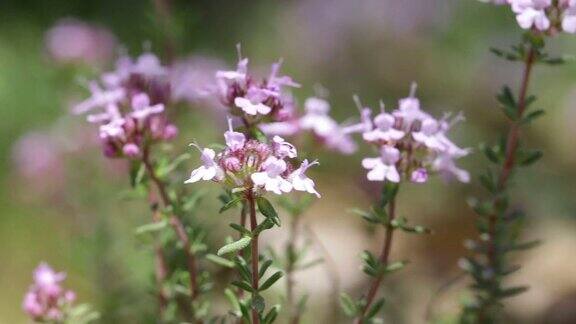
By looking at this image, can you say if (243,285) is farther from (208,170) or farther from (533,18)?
(533,18)

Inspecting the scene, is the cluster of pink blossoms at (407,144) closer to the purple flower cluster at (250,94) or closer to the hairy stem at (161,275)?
the purple flower cluster at (250,94)

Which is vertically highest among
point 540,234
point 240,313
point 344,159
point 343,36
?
point 343,36

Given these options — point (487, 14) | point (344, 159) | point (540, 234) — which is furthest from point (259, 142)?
point (487, 14)

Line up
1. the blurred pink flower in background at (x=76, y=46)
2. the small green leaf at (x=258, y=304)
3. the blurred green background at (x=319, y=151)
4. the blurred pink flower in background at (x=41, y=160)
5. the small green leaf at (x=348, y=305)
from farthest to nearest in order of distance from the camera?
the blurred pink flower in background at (x=41, y=160), the blurred pink flower in background at (x=76, y=46), the blurred green background at (x=319, y=151), the small green leaf at (x=348, y=305), the small green leaf at (x=258, y=304)

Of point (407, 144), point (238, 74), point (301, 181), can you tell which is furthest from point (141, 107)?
point (407, 144)

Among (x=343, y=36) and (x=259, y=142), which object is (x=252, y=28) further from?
(x=259, y=142)

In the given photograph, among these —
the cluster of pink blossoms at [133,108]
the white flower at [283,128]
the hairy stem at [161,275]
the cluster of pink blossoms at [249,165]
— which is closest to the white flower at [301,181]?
the cluster of pink blossoms at [249,165]

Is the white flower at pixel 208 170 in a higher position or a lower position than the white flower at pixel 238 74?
lower
